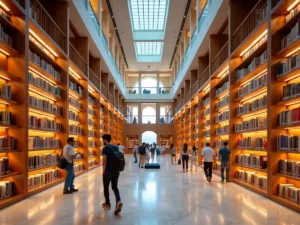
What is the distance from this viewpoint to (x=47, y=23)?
10.7 metres

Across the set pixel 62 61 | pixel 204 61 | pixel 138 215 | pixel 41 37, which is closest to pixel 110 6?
pixel 204 61

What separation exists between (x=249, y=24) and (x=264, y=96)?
2.82 m

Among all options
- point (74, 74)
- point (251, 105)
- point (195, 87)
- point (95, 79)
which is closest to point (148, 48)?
point (195, 87)

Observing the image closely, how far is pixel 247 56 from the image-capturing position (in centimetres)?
1072

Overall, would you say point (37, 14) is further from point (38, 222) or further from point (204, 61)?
point (204, 61)

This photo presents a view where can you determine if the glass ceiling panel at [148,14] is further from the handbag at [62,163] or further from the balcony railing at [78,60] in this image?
the handbag at [62,163]

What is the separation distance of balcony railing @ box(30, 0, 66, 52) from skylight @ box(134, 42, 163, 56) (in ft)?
67.1

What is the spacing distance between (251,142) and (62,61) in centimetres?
694

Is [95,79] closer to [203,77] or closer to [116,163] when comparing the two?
[203,77]

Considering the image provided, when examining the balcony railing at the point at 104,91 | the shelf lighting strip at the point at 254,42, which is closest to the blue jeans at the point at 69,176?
the shelf lighting strip at the point at 254,42

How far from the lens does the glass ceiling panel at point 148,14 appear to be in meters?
23.5

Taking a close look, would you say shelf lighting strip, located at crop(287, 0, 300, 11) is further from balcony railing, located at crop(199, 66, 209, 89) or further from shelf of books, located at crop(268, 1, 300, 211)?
balcony railing, located at crop(199, 66, 209, 89)

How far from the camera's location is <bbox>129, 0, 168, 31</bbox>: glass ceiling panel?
23.5m

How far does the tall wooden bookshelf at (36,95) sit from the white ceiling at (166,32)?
283 inches
